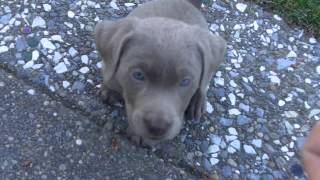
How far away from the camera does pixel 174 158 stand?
156 inches

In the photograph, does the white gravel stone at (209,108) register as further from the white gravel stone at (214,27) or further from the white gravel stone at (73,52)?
the white gravel stone at (73,52)

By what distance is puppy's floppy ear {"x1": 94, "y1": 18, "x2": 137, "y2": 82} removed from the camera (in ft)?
11.1

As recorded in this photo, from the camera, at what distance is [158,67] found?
324 cm

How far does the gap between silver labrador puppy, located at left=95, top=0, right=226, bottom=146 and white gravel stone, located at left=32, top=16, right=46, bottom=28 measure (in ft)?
3.43

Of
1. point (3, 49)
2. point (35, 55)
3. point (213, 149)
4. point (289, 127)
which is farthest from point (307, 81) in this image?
point (3, 49)

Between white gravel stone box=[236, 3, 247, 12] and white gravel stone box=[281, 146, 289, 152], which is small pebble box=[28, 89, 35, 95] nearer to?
white gravel stone box=[281, 146, 289, 152]

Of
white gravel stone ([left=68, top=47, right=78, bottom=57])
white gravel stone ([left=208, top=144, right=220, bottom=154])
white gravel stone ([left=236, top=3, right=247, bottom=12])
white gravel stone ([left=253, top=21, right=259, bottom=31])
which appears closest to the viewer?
white gravel stone ([left=208, top=144, right=220, bottom=154])

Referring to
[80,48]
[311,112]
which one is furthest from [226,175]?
[80,48]

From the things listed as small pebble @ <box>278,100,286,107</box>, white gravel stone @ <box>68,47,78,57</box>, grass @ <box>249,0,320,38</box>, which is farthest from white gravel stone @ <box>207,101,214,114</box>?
grass @ <box>249,0,320,38</box>

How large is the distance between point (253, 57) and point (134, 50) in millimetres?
1564

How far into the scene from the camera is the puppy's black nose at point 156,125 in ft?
10.8

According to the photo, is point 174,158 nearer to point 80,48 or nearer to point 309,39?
point 80,48

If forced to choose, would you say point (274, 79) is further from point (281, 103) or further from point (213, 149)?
point (213, 149)

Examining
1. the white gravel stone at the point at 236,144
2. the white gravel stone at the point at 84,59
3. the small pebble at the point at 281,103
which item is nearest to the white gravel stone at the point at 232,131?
the white gravel stone at the point at 236,144
